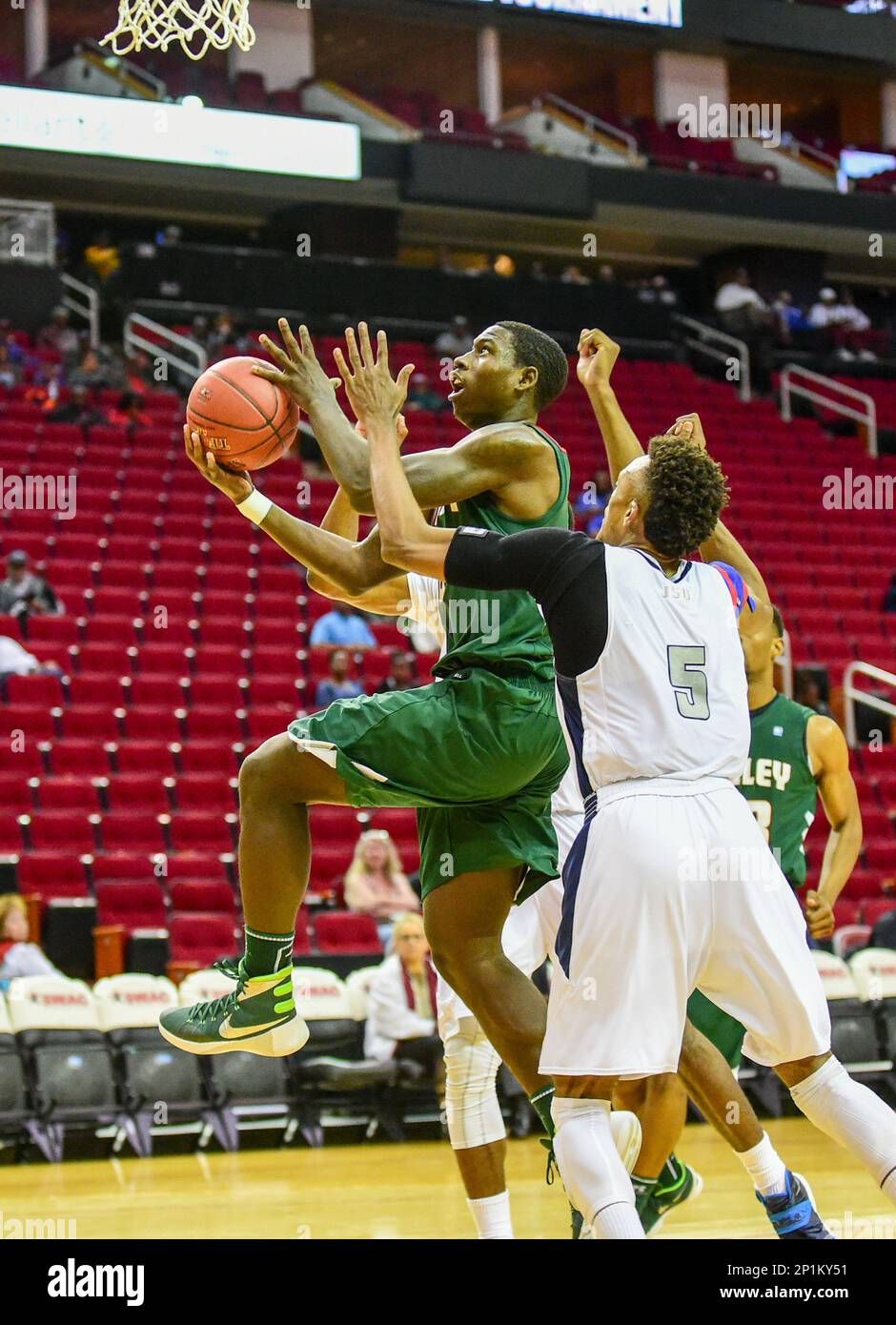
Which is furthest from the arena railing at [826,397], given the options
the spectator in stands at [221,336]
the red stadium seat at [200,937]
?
the red stadium seat at [200,937]

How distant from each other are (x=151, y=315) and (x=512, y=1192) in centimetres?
1393

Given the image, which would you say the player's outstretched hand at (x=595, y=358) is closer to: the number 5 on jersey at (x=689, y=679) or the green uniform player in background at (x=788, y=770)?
the green uniform player in background at (x=788, y=770)

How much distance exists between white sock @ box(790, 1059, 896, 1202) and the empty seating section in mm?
6937

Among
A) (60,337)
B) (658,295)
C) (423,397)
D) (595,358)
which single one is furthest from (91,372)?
(595,358)

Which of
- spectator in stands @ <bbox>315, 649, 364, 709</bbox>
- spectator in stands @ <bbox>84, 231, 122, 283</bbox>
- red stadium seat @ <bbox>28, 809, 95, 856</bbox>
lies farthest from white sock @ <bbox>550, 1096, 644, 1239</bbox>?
spectator in stands @ <bbox>84, 231, 122, 283</bbox>

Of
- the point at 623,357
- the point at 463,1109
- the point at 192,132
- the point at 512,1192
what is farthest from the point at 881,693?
the point at 463,1109

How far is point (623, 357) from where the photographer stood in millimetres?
22203

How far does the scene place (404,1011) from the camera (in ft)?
32.8

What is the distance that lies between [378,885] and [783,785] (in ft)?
17.7

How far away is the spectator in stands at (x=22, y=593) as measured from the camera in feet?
45.2

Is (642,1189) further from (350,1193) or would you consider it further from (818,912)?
(350,1193)

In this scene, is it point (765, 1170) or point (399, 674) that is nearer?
point (765, 1170)

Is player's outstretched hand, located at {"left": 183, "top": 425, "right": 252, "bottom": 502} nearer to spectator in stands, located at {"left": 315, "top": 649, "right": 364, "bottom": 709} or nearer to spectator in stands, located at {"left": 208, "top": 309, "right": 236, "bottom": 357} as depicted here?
spectator in stands, located at {"left": 315, "top": 649, "right": 364, "bottom": 709}

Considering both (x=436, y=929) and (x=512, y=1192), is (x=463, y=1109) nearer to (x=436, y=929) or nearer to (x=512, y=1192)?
(x=436, y=929)
